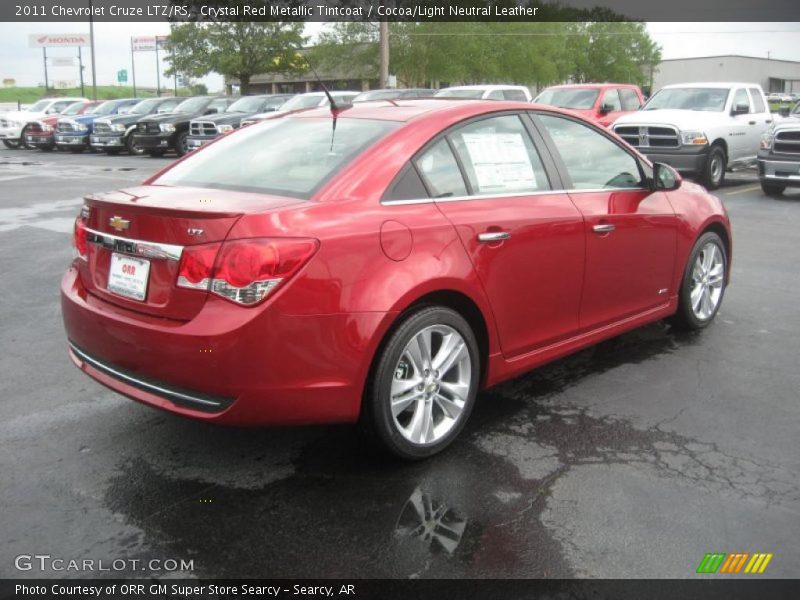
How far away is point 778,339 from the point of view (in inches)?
221

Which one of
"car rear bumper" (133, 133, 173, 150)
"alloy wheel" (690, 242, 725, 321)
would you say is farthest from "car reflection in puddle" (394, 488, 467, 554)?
"car rear bumper" (133, 133, 173, 150)

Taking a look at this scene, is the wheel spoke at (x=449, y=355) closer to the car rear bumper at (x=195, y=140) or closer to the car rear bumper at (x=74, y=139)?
the car rear bumper at (x=195, y=140)

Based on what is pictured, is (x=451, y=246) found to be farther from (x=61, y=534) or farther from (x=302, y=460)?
(x=61, y=534)

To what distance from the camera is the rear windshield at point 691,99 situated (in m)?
15.4

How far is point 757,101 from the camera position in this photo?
16.4 meters

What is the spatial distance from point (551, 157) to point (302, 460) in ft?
6.95

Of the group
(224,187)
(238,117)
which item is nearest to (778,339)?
(224,187)

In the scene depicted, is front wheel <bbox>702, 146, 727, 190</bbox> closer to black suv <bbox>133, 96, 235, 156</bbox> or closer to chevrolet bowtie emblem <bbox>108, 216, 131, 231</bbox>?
chevrolet bowtie emblem <bbox>108, 216, 131, 231</bbox>

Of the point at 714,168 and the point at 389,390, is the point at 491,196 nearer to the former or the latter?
the point at 389,390

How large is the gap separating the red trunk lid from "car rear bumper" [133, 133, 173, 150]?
21.2m

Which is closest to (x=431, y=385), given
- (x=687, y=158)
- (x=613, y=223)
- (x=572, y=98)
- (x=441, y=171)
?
(x=441, y=171)

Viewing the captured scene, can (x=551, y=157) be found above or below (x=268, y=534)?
above

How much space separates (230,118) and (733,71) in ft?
200

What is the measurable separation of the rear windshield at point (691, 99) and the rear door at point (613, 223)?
37.6 feet
